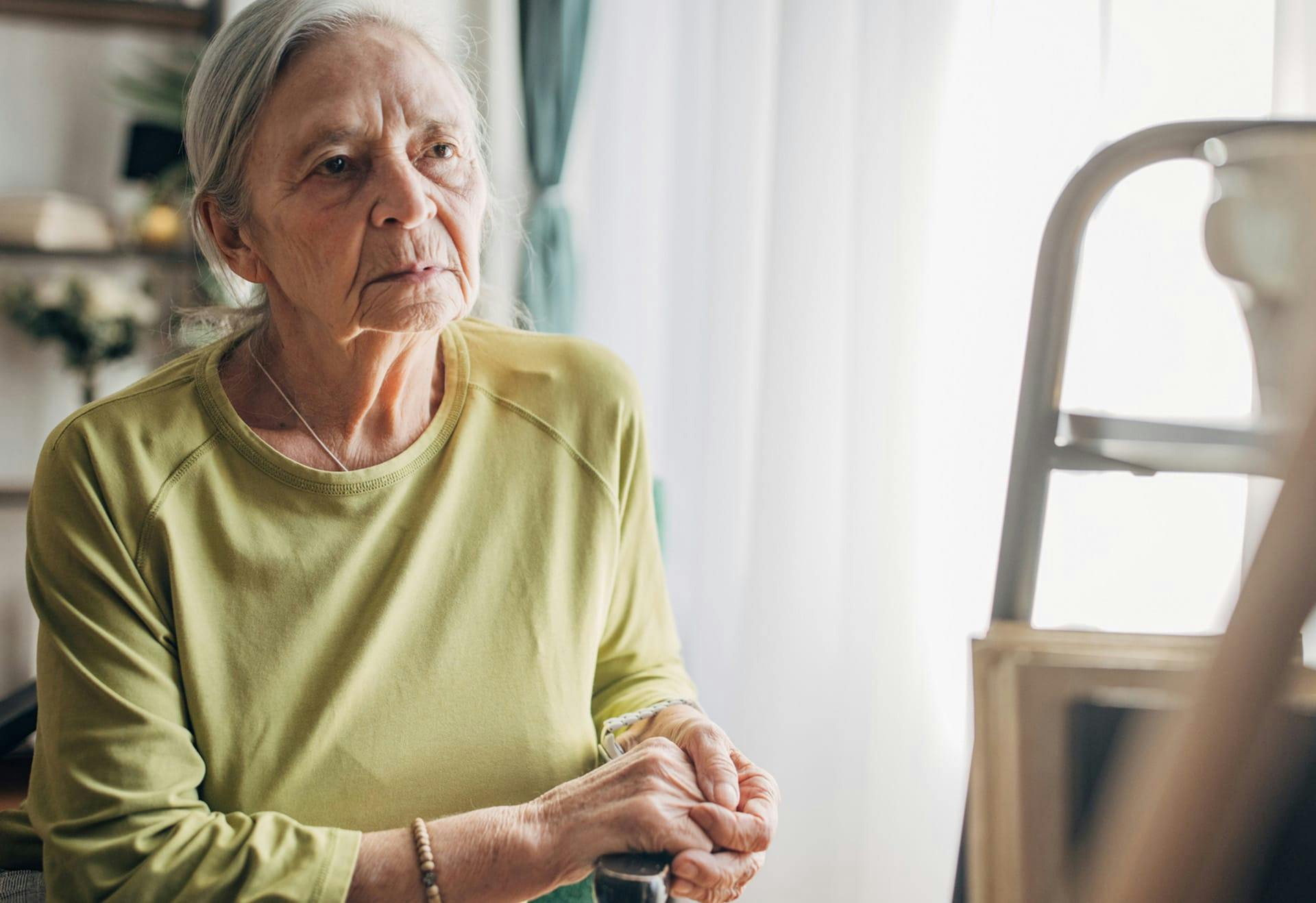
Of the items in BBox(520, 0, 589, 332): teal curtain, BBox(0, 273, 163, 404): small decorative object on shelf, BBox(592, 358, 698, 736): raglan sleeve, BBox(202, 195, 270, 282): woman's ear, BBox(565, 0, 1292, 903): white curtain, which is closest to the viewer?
BBox(202, 195, 270, 282): woman's ear

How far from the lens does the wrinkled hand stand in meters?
1.01

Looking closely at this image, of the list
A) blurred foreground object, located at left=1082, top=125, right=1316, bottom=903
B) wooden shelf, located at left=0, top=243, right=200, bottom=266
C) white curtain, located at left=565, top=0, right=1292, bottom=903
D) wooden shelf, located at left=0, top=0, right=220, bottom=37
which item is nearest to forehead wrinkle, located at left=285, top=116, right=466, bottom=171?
blurred foreground object, located at left=1082, top=125, right=1316, bottom=903

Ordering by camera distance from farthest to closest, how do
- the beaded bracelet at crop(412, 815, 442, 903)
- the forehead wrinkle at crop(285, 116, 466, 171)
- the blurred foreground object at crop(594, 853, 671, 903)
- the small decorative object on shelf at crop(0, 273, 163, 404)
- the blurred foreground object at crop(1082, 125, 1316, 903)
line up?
the small decorative object on shelf at crop(0, 273, 163, 404) → the forehead wrinkle at crop(285, 116, 466, 171) → the beaded bracelet at crop(412, 815, 442, 903) → the blurred foreground object at crop(594, 853, 671, 903) → the blurred foreground object at crop(1082, 125, 1316, 903)

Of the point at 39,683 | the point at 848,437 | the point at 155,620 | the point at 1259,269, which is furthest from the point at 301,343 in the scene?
the point at 848,437

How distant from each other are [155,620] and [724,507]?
1.47m

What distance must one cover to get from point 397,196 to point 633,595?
592mm

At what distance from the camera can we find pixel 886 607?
6.95 feet

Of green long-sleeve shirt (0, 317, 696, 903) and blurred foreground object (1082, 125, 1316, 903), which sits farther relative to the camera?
green long-sleeve shirt (0, 317, 696, 903)

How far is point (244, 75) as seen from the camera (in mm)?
1151

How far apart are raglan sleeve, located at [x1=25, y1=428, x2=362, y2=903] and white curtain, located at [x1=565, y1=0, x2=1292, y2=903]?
1.37m

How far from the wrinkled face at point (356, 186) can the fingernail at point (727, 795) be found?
598 millimetres

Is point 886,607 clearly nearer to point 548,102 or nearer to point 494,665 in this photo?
point 494,665

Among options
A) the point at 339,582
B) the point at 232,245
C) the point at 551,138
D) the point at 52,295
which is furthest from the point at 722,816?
the point at 52,295

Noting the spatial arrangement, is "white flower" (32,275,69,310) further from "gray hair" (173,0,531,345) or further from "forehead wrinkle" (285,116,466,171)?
"forehead wrinkle" (285,116,466,171)
